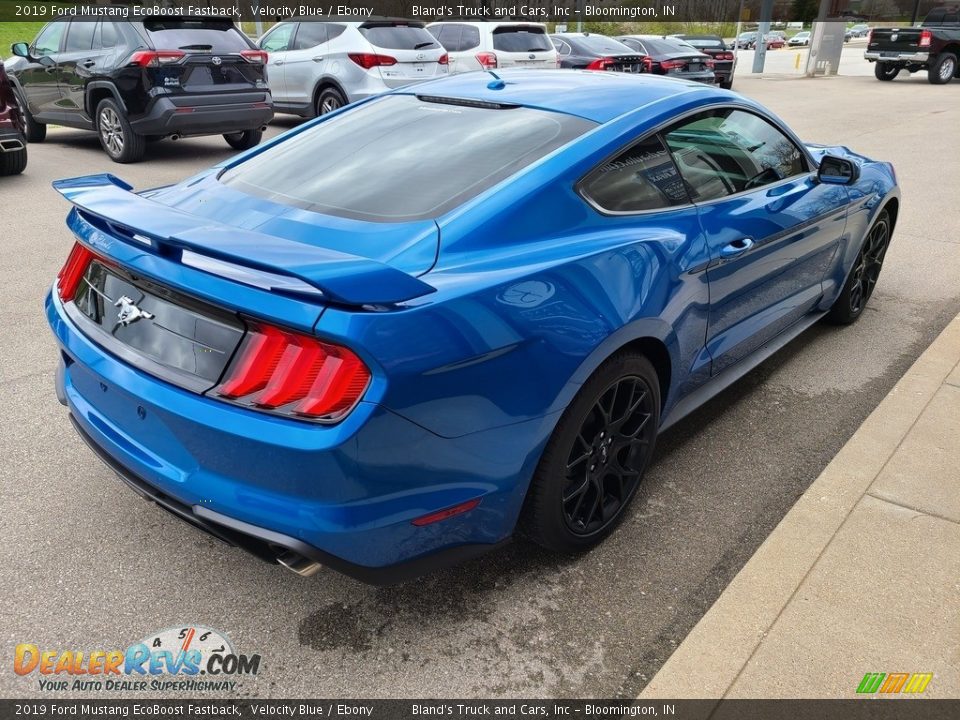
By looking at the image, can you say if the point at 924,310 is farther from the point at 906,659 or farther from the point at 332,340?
the point at 332,340

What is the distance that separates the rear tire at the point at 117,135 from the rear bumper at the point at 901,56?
2086 centimetres

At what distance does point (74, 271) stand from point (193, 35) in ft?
24.8

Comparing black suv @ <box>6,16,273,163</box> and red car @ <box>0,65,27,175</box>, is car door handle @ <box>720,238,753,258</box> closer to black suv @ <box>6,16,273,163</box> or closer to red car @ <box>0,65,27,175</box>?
black suv @ <box>6,16,273,163</box>

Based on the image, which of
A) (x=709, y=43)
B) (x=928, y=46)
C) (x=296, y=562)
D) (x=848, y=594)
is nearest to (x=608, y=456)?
(x=848, y=594)

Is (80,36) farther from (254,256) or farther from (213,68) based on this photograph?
(254,256)

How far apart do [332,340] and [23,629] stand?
4.71ft

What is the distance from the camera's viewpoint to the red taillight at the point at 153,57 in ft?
29.3

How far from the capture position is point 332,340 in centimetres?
194

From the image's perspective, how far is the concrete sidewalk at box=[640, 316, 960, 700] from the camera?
2311 mm

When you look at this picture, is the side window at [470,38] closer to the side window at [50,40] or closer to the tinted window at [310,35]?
the tinted window at [310,35]

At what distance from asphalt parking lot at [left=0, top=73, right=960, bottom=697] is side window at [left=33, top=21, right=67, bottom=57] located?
7.35 metres

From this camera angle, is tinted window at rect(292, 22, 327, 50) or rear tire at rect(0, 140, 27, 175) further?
tinted window at rect(292, 22, 327, 50)

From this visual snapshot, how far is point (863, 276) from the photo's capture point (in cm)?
493

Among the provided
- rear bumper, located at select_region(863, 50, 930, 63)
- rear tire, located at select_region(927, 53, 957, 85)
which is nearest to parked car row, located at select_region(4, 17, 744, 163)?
rear bumper, located at select_region(863, 50, 930, 63)
